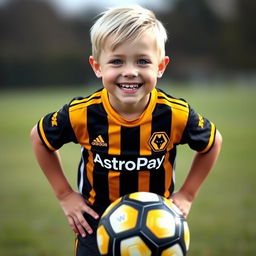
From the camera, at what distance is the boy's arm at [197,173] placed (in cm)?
333

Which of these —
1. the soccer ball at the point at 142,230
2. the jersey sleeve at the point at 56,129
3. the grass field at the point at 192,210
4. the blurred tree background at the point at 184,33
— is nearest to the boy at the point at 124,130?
the jersey sleeve at the point at 56,129

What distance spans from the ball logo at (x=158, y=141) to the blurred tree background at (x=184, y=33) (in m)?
45.5

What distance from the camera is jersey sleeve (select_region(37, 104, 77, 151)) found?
→ 319 cm

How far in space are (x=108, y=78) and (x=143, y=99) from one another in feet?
1.05

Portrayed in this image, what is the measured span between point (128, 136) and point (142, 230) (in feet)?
2.28

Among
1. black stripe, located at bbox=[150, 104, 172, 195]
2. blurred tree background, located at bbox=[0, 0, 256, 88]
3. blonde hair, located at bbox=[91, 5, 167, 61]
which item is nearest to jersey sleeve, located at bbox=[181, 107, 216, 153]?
black stripe, located at bbox=[150, 104, 172, 195]

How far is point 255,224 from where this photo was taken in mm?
5094

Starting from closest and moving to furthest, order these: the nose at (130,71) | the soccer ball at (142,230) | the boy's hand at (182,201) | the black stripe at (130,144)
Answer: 1. the soccer ball at (142,230)
2. the nose at (130,71)
3. the black stripe at (130,144)
4. the boy's hand at (182,201)

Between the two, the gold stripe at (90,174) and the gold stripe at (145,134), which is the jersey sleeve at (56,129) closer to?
the gold stripe at (90,174)

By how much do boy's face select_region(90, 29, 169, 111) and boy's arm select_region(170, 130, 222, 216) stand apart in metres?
0.64

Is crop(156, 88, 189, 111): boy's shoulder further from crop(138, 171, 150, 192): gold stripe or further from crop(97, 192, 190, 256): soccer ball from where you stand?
crop(97, 192, 190, 256): soccer ball

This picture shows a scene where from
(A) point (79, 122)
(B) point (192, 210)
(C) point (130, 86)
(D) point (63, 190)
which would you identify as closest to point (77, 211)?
(D) point (63, 190)

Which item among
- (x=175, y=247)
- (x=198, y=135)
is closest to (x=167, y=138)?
(x=198, y=135)

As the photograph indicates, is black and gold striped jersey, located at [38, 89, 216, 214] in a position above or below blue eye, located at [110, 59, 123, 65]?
below
